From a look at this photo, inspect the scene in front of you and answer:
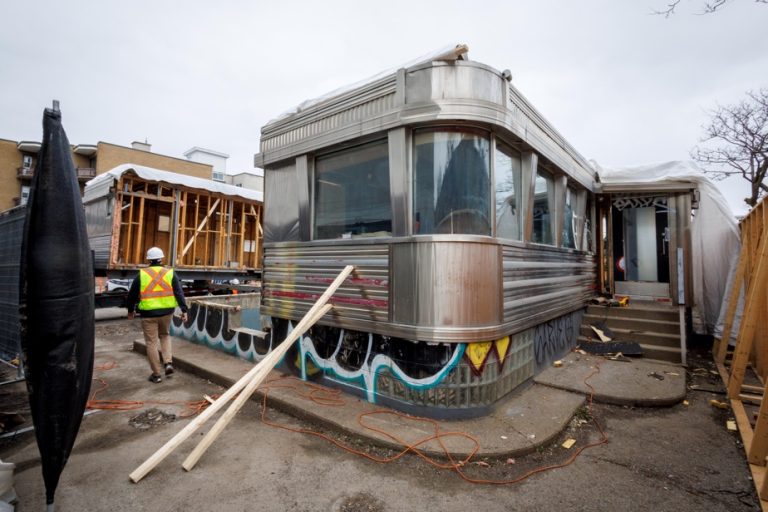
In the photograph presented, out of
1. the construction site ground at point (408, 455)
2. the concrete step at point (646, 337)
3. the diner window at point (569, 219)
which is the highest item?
the diner window at point (569, 219)

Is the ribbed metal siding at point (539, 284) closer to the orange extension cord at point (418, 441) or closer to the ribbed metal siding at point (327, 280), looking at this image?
the orange extension cord at point (418, 441)

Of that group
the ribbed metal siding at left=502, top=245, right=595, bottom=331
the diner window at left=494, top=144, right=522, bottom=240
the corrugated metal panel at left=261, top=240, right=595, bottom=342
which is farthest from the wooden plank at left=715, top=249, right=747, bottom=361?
the diner window at left=494, top=144, right=522, bottom=240

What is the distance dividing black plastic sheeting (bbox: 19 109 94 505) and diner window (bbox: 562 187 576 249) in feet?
21.7

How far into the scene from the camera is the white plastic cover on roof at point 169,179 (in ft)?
34.9

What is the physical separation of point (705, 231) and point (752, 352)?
9.57ft

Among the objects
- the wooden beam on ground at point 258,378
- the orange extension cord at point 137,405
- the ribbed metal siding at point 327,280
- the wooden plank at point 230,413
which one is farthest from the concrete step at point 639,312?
the orange extension cord at point 137,405

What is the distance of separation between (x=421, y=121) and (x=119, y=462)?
4.37 m

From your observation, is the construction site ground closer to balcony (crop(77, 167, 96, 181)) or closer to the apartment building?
the apartment building

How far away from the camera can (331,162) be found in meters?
5.07

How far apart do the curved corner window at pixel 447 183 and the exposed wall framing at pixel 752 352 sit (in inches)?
118

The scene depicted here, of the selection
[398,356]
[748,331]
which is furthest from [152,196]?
[748,331]

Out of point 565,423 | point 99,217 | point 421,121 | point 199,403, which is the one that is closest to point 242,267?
point 99,217

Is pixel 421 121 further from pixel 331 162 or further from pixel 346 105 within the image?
pixel 331 162

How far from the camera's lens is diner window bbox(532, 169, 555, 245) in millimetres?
5746
